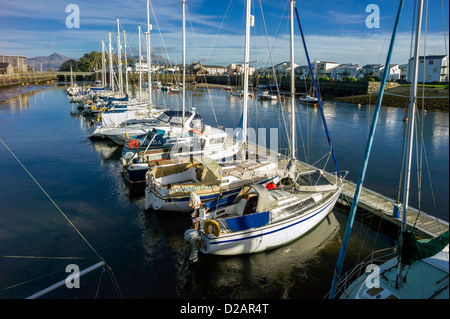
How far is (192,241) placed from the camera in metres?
11.9

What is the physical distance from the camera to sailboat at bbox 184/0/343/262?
12.0m

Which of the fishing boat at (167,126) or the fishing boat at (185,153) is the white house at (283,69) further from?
the fishing boat at (185,153)

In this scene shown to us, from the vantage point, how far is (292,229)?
13289 millimetres

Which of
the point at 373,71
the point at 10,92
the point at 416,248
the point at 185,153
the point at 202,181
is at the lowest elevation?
the point at 202,181

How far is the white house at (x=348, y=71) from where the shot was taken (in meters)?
116

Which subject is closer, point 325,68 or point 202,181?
point 202,181

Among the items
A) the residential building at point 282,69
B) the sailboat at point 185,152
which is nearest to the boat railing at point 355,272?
the sailboat at point 185,152

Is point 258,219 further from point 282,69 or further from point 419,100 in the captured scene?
point 282,69

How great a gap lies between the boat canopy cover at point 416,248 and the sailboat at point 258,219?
213 inches

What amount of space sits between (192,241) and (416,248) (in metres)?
7.67

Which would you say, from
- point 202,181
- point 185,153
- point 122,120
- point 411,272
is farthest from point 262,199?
point 122,120

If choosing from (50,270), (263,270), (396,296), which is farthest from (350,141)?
(50,270)
